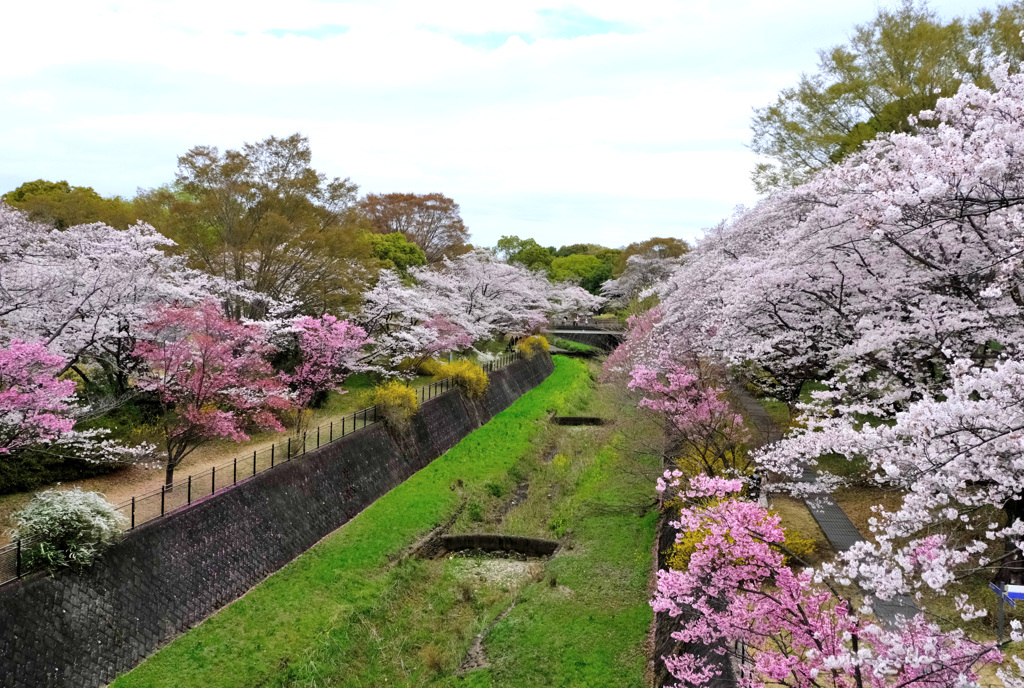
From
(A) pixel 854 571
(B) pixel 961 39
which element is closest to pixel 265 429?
(A) pixel 854 571

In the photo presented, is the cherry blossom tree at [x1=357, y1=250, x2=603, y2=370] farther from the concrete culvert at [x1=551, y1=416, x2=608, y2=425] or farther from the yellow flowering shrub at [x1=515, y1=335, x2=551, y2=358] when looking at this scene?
the concrete culvert at [x1=551, y1=416, x2=608, y2=425]

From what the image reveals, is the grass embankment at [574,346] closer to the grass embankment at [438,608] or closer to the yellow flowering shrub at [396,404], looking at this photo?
the yellow flowering shrub at [396,404]

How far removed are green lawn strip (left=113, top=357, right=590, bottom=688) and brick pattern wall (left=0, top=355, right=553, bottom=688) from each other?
406 millimetres

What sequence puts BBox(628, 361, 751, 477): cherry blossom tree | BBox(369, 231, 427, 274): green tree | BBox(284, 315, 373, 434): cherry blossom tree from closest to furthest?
BBox(628, 361, 751, 477): cherry blossom tree → BBox(284, 315, 373, 434): cherry blossom tree → BBox(369, 231, 427, 274): green tree

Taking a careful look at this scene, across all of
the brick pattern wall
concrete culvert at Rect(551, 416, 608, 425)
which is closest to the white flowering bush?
the brick pattern wall

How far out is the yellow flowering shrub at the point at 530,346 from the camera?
43.8 meters

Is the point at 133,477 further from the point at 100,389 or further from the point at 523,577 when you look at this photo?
the point at 523,577

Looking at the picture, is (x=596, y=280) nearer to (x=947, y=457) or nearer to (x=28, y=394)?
(x=28, y=394)

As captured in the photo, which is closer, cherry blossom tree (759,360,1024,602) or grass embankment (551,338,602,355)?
cherry blossom tree (759,360,1024,602)

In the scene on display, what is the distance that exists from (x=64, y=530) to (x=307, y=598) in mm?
4956

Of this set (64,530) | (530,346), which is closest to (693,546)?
(64,530)

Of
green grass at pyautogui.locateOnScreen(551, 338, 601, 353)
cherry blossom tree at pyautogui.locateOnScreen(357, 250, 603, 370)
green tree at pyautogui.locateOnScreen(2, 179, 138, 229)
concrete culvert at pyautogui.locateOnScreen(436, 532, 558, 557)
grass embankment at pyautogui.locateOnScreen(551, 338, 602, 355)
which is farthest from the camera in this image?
green grass at pyautogui.locateOnScreen(551, 338, 601, 353)

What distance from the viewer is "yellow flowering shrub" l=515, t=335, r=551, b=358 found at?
144 ft

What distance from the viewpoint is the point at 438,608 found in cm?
1418
